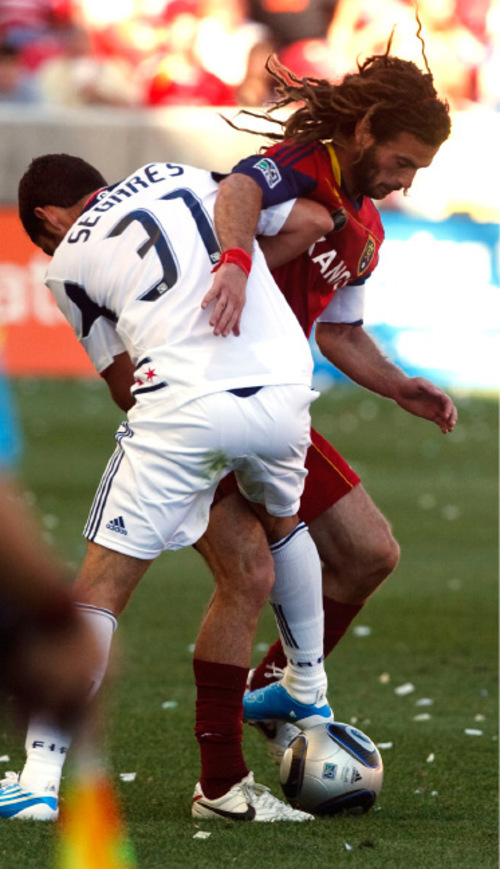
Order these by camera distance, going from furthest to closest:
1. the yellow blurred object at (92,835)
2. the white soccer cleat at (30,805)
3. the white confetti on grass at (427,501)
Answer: the white confetti on grass at (427,501) < the white soccer cleat at (30,805) < the yellow blurred object at (92,835)

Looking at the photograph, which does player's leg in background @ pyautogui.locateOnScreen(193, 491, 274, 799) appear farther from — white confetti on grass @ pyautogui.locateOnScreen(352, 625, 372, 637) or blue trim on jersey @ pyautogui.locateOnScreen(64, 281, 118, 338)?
white confetti on grass @ pyautogui.locateOnScreen(352, 625, 372, 637)

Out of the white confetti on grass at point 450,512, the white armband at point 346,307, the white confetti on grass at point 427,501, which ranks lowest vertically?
the white confetti on grass at point 427,501

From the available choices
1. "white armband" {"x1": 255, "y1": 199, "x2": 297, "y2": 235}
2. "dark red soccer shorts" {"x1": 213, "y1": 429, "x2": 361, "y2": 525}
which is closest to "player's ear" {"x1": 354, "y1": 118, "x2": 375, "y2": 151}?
"white armband" {"x1": 255, "y1": 199, "x2": 297, "y2": 235}

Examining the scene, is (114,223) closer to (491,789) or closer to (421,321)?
(491,789)

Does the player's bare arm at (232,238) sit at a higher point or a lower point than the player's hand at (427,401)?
higher

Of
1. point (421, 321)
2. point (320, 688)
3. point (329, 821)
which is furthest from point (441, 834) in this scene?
point (421, 321)

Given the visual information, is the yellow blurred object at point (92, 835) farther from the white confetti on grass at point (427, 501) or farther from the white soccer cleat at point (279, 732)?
the white confetti on grass at point (427, 501)

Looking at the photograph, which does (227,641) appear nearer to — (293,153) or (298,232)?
(298,232)

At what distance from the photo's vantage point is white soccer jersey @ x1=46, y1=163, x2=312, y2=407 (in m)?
3.69

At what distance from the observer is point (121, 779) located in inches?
173

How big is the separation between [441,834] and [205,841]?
2.02ft

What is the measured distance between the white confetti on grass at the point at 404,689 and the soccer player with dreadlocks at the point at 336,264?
3.41 feet

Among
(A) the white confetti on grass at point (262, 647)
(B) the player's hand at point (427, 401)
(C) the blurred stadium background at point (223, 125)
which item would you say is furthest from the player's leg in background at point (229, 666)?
(C) the blurred stadium background at point (223, 125)

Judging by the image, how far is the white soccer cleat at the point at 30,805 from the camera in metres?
3.80
